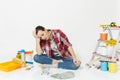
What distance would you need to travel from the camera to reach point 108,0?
3895 mm

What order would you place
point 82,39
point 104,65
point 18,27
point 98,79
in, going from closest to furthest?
1. point 98,79
2. point 104,65
3. point 18,27
4. point 82,39

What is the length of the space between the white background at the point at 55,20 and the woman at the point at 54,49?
49 cm

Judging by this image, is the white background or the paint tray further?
the white background

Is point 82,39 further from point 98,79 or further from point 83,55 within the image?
point 98,79

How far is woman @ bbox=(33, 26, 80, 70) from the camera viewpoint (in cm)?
274

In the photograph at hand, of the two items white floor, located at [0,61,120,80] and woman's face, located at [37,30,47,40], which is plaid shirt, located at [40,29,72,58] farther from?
white floor, located at [0,61,120,80]

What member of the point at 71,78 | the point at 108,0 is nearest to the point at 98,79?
the point at 71,78

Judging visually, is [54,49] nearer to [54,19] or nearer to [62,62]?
[62,62]

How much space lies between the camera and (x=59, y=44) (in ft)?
9.25

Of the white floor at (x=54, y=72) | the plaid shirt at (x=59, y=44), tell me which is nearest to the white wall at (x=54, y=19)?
the plaid shirt at (x=59, y=44)

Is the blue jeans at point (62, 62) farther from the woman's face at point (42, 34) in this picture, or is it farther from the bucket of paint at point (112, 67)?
the bucket of paint at point (112, 67)

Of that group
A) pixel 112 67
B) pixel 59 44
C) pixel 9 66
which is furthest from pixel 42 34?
pixel 112 67

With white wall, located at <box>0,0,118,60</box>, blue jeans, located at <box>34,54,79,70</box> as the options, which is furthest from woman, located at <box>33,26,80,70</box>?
white wall, located at <box>0,0,118,60</box>

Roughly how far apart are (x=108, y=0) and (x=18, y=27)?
1.63 meters
